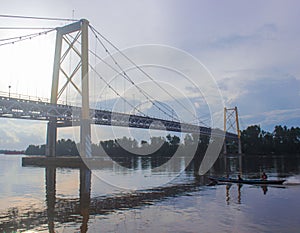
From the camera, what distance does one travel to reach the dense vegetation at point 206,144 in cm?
11525

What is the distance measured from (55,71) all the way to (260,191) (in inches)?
1612

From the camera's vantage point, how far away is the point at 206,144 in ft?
402

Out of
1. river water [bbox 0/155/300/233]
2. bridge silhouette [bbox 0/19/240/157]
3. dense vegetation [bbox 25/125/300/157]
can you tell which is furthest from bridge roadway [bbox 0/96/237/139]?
dense vegetation [bbox 25/125/300/157]

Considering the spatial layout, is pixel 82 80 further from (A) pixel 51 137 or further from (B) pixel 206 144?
(B) pixel 206 144

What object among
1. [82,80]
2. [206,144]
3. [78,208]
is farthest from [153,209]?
[206,144]

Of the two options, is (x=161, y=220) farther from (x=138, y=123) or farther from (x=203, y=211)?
(x=138, y=123)

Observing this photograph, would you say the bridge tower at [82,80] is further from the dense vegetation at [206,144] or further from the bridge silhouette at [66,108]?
the dense vegetation at [206,144]

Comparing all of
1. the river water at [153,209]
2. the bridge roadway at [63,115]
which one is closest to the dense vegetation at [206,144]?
the bridge roadway at [63,115]

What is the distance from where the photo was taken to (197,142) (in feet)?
374

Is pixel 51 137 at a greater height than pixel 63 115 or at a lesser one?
lesser

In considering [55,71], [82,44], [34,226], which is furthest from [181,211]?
[55,71]

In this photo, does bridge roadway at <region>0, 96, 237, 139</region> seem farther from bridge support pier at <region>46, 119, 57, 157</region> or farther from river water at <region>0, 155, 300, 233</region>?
river water at <region>0, 155, 300, 233</region>

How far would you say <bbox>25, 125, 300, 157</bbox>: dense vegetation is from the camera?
4537 inches

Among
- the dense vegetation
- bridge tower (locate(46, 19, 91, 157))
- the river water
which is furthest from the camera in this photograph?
the dense vegetation
